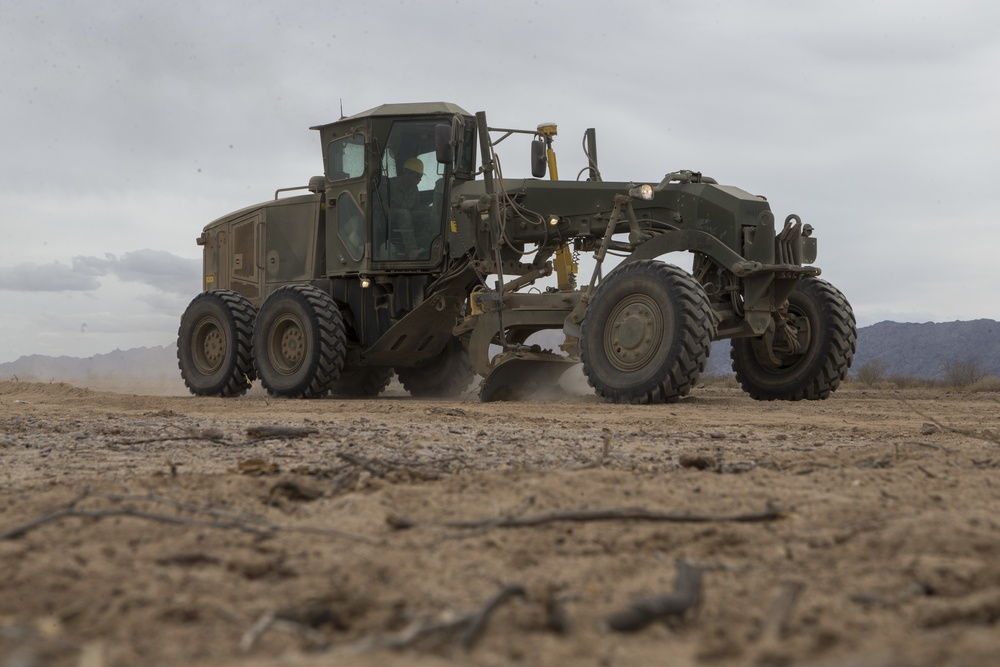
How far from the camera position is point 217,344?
14.3m

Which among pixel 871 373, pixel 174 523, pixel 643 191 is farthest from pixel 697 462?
pixel 871 373

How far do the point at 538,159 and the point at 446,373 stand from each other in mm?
3715

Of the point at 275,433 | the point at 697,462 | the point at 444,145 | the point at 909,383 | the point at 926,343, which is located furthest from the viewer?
the point at 926,343

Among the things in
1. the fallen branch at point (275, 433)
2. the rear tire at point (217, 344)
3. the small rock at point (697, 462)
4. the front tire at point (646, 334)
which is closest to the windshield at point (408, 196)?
the rear tire at point (217, 344)

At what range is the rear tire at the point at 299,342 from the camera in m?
12.4

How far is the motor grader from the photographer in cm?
977

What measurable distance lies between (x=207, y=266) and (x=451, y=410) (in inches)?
327

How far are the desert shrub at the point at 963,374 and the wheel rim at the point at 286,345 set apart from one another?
868 centimetres

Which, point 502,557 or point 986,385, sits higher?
point 986,385

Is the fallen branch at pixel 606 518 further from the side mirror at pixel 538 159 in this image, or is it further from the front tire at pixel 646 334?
the side mirror at pixel 538 159

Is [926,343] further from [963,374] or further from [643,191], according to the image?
[643,191]

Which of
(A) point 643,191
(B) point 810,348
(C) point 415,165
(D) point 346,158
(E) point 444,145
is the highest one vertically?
(D) point 346,158

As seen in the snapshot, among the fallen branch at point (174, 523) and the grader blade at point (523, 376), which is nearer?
the fallen branch at point (174, 523)

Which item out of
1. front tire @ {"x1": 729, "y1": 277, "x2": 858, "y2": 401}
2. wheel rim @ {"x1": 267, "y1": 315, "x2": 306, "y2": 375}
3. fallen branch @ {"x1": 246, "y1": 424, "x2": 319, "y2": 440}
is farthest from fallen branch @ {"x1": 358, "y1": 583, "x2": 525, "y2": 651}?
wheel rim @ {"x1": 267, "y1": 315, "x2": 306, "y2": 375}
